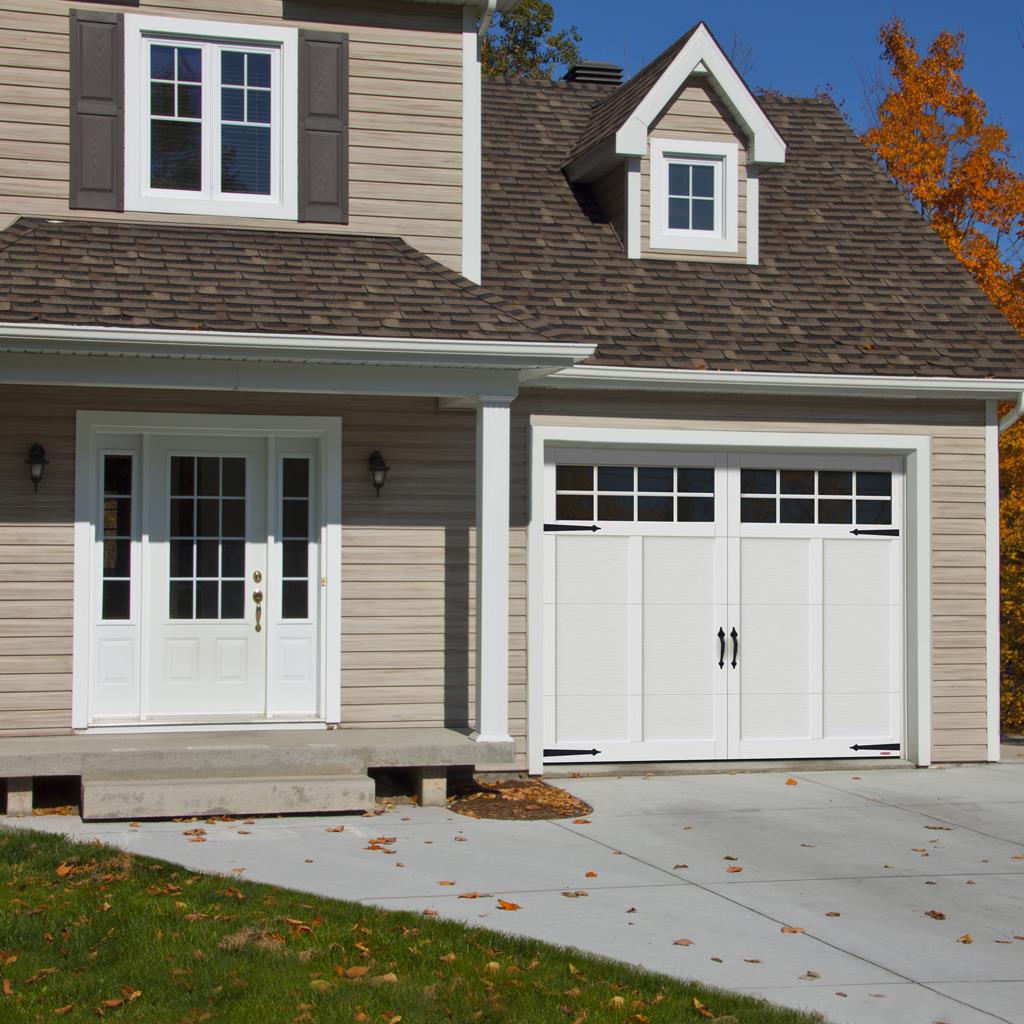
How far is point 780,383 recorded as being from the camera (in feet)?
40.0

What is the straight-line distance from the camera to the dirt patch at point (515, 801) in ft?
33.7

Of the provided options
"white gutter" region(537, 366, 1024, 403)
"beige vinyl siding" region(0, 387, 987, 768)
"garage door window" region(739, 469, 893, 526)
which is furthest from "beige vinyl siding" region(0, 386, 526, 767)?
"garage door window" region(739, 469, 893, 526)

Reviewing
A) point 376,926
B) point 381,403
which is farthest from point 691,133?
point 376,926

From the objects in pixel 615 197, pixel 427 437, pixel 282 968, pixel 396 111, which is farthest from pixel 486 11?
pixel 282 968

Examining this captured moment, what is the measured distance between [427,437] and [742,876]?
4641mm

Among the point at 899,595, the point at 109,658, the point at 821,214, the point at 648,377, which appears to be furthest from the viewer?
the point at 821,214

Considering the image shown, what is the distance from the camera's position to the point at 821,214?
14.3m

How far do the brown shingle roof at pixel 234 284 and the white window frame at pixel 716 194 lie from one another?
251 centimetres

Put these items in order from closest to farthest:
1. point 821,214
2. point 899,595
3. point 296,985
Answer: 1. point 296,985
2. point 899,595
3. point 821,214

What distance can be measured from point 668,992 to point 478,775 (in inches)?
227

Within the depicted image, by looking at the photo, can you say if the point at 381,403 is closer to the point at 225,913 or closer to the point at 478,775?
the point at 478,775

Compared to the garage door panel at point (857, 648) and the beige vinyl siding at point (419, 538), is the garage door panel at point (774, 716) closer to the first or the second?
the garage door panel at point (857, 648)

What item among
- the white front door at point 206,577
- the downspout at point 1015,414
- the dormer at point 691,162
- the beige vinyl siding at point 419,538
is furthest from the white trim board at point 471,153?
the downspout at point 1015,414

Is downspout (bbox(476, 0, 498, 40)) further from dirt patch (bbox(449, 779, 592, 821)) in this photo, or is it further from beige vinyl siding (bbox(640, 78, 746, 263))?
dirt patch (bbox(449, 779, 592, 821))
